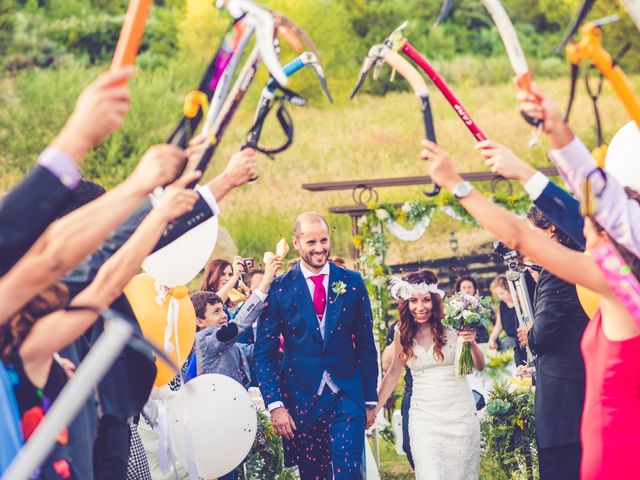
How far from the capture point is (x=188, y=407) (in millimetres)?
6363

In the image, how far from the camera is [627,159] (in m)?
4.54

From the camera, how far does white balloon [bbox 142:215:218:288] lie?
19.5 ft

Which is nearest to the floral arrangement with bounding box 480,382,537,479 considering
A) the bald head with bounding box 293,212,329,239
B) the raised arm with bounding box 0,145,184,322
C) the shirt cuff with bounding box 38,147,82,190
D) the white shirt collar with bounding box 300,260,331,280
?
the white shirt collar with bounding box 300,260,331,280

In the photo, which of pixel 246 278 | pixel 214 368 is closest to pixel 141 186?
pixel 214 368

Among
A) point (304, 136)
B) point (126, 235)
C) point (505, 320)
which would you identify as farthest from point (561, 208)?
point (304, 136)

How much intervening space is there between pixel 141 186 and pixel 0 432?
0.82 m

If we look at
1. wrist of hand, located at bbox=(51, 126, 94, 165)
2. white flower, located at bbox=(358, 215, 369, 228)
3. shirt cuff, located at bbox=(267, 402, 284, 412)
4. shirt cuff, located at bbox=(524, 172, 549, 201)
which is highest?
white flower, located at bbox=(358, 215, 369, 228)

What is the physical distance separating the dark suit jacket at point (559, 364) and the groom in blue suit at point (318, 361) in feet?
4.63

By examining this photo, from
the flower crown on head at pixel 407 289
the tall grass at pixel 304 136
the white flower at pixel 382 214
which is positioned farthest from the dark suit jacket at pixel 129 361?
the tall grass at pixel 304 136

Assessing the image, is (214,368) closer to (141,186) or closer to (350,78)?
(141,186)

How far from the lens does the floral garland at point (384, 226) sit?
10477 millimetres

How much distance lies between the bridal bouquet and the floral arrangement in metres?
0.54

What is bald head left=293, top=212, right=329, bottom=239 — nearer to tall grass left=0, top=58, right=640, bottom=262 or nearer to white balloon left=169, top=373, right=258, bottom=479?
white balloon left=169, top=373, right=258, bottom=479

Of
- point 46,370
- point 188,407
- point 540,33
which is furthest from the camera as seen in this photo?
point 540,33
